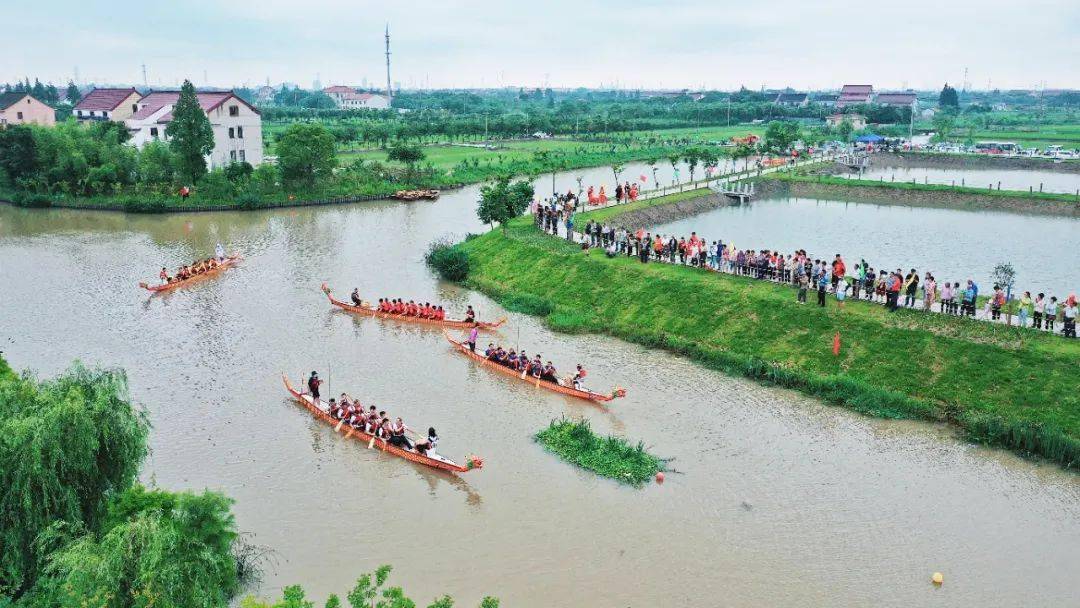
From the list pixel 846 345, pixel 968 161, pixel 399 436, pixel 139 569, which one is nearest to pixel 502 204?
pixel 846 345

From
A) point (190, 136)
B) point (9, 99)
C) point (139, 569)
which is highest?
point (9, 99)

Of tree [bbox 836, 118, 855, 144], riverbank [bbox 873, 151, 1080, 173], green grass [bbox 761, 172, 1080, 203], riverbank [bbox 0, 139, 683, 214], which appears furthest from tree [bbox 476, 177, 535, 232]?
tree [bbox 836, 118, 855, 144]

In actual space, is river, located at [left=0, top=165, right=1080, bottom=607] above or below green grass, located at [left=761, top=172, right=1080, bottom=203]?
below

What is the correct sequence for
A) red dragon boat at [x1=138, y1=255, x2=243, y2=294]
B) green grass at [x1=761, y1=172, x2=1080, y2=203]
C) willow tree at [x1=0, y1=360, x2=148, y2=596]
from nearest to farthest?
willow tree at [x1=0, y1=360, x2=148, y2=596]
red dragon boat at [x1=138, y1=255, x2=243, y2=294]
green grass at [x1=761, y1=172, x2=1080, y2=203]

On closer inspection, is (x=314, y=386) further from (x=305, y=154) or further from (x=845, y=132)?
(x=845, y=132)

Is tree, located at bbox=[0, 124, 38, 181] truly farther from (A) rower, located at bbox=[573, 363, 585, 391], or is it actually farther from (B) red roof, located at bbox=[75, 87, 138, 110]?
(A) rower, located at bbox=[573, 363, 585, 391]

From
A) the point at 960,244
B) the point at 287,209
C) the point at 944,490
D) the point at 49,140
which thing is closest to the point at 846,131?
the point at 960,244

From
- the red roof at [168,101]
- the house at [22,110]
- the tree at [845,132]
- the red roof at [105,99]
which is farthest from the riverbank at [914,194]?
the house at [22,110]
